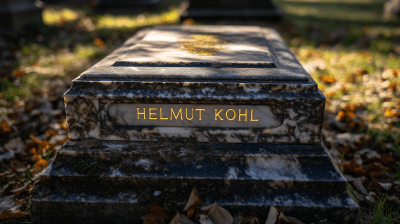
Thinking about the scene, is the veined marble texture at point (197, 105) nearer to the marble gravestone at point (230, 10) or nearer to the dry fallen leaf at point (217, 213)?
the dry fallen leaf at point (217, 213)

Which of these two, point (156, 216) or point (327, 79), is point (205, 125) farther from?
point (327, 79)

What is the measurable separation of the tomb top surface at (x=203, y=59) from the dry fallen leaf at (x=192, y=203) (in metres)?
0.66

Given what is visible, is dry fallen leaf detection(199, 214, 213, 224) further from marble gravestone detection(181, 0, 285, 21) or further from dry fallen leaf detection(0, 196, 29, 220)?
marble gravestone detection(181, 0, 285, 21)

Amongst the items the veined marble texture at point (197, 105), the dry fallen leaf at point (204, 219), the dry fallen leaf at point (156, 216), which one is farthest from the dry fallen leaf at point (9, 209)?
the dry fallen leaf at point (204, 219)

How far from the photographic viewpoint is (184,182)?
1765 millimetres

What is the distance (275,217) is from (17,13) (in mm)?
5866

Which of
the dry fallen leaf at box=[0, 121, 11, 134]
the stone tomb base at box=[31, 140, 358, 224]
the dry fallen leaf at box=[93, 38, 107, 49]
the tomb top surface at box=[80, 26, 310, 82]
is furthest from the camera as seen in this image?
the dry fallen leaf at box=[93, 38, 107, 49]

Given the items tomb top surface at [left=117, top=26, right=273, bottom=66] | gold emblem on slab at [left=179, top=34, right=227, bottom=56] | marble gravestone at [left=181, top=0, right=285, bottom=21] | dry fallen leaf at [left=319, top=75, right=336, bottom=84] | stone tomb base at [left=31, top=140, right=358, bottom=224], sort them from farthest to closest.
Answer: marble gravestone at [left=181, top=0, right=285, bottom=21]
dry fallen leaf at [left=319, top=75, right=336, bottom=84]
gold emblem on slab at [left=179, top=34, right=227, bottom=56]
tomb top surface at [left=117, top=26, right=273, bottom=66]
stone tomb base at [left=31, top=140, right=358, bottom=224]

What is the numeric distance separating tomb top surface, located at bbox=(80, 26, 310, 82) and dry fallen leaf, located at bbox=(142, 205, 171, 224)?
2.46 feet

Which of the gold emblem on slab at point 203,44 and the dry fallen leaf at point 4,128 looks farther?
the dry fallen leaf at point 4,128

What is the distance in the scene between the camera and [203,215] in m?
1.65

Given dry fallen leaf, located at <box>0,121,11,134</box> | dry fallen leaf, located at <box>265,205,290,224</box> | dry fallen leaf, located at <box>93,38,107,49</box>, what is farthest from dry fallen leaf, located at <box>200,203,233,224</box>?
dry fallen leaf, located at <box>93,38,107,49</box>

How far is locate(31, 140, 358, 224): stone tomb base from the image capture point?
1722 mm

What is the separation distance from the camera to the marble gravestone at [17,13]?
539 cm
